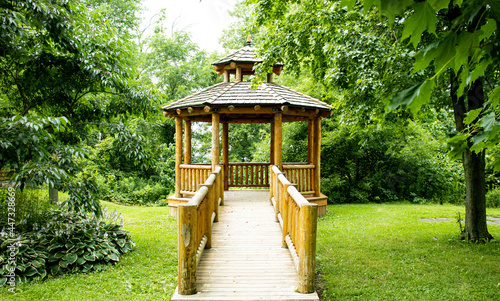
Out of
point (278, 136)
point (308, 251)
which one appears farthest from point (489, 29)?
point (278, 136)

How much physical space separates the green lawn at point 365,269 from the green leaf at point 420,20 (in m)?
4.17

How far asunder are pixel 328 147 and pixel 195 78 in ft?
38.7

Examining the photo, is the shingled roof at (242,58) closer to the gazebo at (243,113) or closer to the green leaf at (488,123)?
the gazebo at (243,113)

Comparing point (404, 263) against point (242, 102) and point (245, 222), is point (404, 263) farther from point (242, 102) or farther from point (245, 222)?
point (242, 102)

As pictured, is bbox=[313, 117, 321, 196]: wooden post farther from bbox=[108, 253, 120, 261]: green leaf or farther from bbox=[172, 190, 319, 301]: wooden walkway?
bbox=[108, 253, 120, 261]: green leaf

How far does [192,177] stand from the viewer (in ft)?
32.2

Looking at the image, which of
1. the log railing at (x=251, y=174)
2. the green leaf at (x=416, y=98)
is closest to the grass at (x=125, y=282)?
the green leaf at (x=416, y=98)

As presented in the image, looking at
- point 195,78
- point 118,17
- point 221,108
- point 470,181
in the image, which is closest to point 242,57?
point 221,108

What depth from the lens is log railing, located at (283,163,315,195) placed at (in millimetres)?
9734

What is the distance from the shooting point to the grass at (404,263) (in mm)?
4848

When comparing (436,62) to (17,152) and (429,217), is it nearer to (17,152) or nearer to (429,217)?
(17,152)

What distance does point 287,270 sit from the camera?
15.4 ft

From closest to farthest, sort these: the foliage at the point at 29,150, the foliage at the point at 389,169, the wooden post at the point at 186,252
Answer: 1. the wooden post at the point at 186,252
2. the foliage at the point at 29,150
3. the foliage at the point at 389,169

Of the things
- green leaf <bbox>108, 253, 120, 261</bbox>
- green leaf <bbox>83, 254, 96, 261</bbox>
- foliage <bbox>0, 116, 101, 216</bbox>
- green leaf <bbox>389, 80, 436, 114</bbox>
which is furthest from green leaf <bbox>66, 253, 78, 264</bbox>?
green leaf <bbox>389, 80, 436, 114</bbox>
